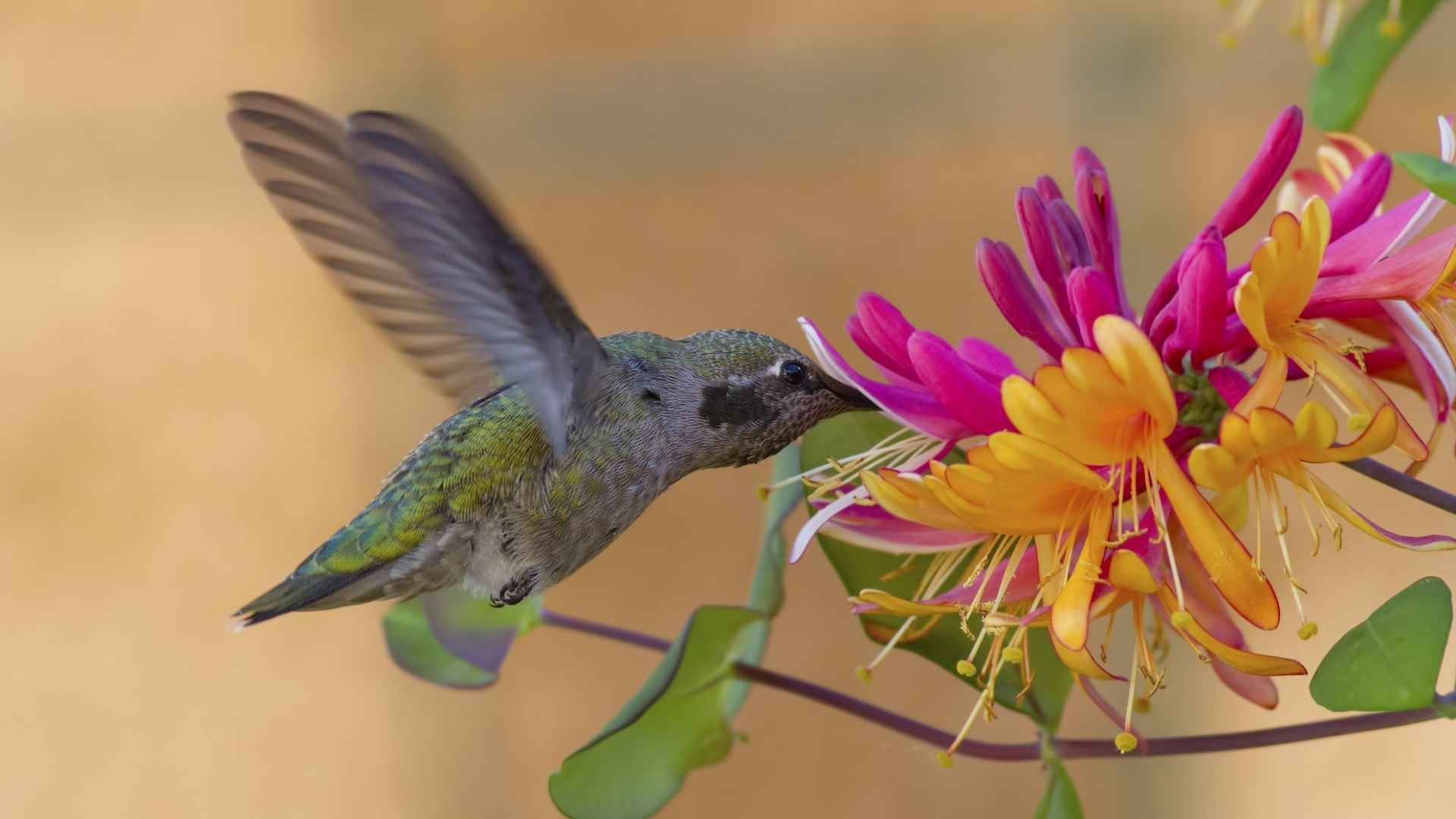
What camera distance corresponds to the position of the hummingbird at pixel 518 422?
57 centimetres

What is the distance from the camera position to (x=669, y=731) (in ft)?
2.15

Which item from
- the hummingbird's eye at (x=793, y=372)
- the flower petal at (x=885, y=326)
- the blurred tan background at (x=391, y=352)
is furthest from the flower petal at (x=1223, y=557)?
the blurred tan background at (x=391, y=352)

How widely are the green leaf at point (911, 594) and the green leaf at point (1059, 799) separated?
3 centimetres

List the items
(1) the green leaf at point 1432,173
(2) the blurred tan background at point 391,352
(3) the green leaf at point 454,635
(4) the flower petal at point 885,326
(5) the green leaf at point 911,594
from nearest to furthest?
(1) the green leaf at point 1432,173, (4) the flower petal at point 885,326, (5) the green leaf at point 911,594, (3) the green leaf at point 454,635, (2) the blurred tan background at point 391,352

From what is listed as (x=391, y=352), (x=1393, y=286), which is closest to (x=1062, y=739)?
(x=1393, y=286)

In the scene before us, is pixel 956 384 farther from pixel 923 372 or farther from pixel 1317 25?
pixel 1317 25

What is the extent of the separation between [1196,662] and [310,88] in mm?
1075

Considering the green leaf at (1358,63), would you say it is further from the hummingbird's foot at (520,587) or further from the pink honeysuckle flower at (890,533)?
the hummingbird's foot at (520,587)

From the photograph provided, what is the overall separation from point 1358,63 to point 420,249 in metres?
0.41

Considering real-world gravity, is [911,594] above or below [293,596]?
below

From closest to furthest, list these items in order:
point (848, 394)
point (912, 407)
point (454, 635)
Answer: point (912, 407), point (848, 394), point (454, 635)

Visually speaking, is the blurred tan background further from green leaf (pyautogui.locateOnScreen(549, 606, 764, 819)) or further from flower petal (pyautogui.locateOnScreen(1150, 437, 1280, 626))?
flower petal (pyautogui.locateOnScreen(1150, 437, 1280, 626))

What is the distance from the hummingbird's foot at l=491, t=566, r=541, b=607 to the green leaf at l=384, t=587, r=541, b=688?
0.23 feet

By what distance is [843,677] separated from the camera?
1473 millimetres
